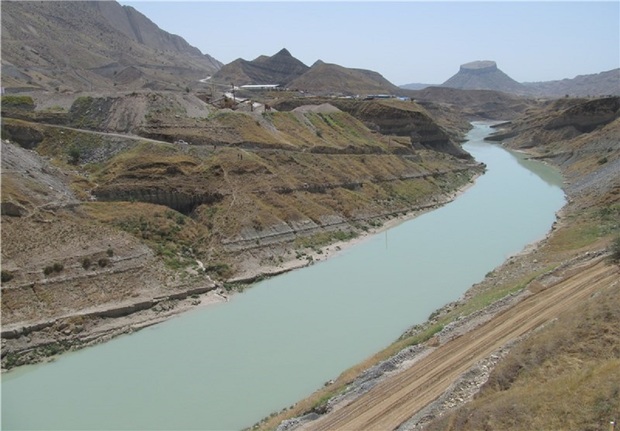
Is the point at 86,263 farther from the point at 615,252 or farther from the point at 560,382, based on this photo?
the point at 615,252

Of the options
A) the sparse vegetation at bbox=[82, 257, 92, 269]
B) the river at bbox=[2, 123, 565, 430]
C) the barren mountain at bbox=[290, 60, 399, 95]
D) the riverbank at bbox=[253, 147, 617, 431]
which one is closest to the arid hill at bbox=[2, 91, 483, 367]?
the sparse vegetation at bbox=[82, 257, 92, 269]

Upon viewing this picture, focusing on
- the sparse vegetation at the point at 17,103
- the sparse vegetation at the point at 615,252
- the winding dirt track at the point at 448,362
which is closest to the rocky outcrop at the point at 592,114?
the sparse vegetation at the point at 615,252

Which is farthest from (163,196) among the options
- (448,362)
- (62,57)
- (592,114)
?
(62,57)

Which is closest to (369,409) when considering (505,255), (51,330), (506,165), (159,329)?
(159,329)

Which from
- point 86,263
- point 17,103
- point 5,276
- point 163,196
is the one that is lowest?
point 86,263

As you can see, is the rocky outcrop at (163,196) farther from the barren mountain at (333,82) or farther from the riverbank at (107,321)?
the barren mountain at (333,82)

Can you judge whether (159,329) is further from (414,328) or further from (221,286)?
(414,328)

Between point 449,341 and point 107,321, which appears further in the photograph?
point 107,321
